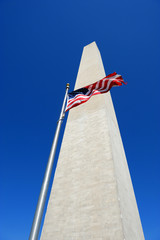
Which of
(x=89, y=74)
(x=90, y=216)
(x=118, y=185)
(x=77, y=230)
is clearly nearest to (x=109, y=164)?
(x=118, y=185)

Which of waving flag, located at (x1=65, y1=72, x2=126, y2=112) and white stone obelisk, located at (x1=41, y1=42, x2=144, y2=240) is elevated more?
waving flag, located at (x1=65, y1=72, x2=126, y2=112)

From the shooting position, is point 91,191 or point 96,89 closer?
point 96,89

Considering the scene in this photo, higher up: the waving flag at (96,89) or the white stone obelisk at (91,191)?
the waving flag at (96,89)

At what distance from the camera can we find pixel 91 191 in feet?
23.6

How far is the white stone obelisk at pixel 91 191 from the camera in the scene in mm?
6051

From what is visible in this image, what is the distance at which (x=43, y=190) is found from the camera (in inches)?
138

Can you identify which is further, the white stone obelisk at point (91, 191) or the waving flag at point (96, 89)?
the waving flag at point (96, 89)

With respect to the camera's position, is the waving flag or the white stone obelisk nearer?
the white stone obelisk

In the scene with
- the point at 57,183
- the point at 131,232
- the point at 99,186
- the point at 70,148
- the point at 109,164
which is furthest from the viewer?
the point at 70,148

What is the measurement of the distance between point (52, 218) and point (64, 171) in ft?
7.62

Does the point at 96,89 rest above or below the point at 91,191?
above

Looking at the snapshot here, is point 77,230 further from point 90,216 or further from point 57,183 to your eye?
point 57,183

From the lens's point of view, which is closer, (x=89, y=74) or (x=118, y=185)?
(x=118, y=185)

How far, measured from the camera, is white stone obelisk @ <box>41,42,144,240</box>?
605 centimetres
